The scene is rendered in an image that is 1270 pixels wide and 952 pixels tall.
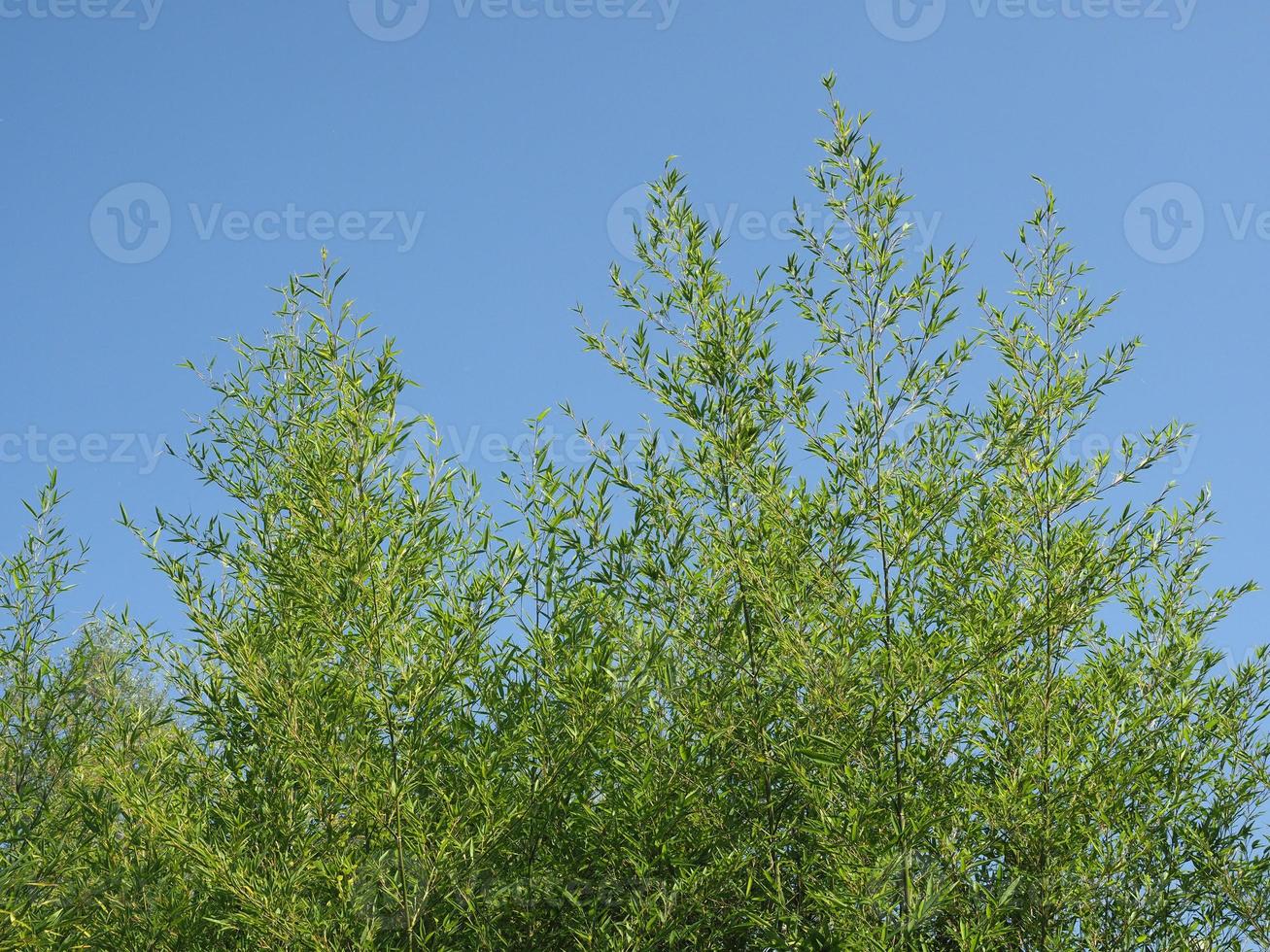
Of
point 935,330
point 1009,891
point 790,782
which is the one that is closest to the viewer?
point 1009,891

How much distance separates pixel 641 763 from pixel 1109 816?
200cm

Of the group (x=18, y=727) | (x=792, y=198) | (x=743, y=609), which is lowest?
(x=18, y=727)

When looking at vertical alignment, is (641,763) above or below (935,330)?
below

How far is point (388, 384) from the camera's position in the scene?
507 cm

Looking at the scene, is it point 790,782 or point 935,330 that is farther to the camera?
point 935,330

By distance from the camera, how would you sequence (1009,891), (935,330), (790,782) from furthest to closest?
1. (935,330)
2. (790,782)
3. (1009,891)

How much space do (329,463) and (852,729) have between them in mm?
2334

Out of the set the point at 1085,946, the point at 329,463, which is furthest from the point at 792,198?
the point at 1085,946

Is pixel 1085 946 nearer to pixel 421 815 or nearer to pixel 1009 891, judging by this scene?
pixel 1009 891

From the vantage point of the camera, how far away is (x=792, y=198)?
528 cm

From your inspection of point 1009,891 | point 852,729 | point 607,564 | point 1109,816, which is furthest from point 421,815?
point 1109,816

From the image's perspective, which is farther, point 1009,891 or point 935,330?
point 935,330

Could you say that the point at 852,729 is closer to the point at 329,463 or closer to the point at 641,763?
the point at 641,763

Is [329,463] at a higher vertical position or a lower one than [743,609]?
higher
